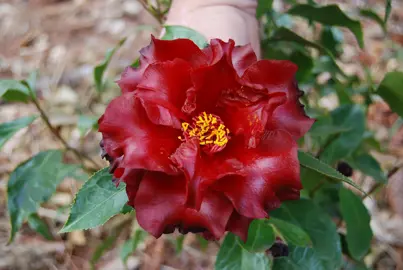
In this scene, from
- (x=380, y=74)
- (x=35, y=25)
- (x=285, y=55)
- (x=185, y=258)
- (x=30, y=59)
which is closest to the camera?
(x=285, y=55)

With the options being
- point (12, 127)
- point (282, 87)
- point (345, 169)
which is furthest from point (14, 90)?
point (345, 169)

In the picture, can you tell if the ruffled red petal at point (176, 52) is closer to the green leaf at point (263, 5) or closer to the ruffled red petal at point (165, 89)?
the ruffled red petal at point (165, 89)

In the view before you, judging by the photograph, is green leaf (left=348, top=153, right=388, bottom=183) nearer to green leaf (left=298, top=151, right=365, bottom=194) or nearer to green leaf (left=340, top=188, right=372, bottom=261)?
green leaf (left=340, top=188, right=372, bottom=261)

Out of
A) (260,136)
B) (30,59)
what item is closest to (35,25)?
(30,59)

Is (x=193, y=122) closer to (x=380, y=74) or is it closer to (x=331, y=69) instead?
(x=331, y=69)

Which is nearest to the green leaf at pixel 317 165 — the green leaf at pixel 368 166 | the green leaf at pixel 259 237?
the green leaf at pixel 259 237

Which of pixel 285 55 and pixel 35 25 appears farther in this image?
pixel 35 25

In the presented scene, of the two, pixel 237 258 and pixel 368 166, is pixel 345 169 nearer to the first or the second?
pixel 368 166
